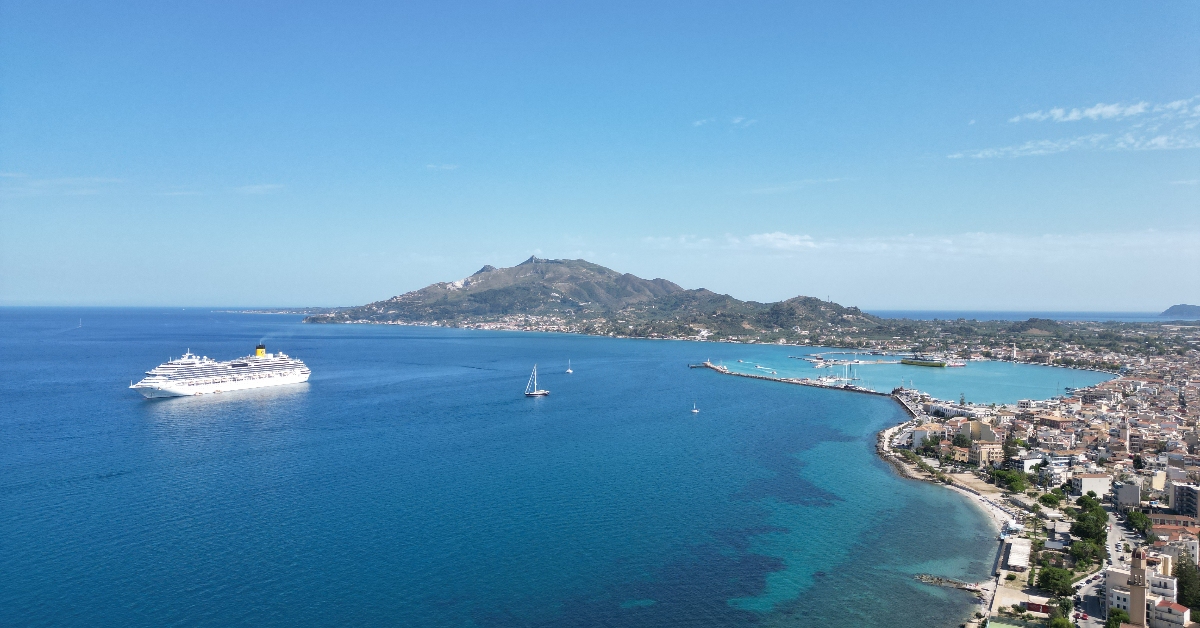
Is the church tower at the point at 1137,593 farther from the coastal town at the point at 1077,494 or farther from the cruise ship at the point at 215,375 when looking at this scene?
the cruise ship at the point at 215,375

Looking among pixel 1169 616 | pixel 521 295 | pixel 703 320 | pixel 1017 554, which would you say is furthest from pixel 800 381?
pixel 521 295

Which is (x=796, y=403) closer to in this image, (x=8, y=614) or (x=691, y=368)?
(x=691, y=368)

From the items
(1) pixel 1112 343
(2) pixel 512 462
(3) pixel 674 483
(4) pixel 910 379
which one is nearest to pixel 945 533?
(3) pixel 674 483

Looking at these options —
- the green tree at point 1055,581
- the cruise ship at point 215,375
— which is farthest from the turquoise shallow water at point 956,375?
the cruise ship at point 215,375

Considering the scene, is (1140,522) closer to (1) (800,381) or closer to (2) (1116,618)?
(2) (1116,618)

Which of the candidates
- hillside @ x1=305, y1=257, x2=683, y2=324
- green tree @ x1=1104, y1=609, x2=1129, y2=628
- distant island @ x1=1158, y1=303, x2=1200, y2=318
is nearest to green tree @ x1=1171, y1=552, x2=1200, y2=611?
green tree @ x1=1104, y1=609, x2=1129, y2=628
